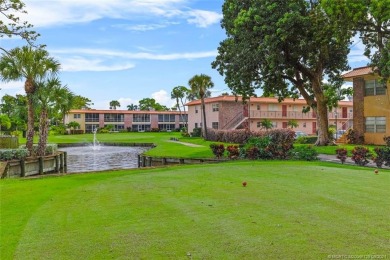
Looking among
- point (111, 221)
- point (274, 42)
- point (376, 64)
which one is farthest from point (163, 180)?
point (376, 64)

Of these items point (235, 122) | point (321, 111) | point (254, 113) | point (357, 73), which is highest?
point (357, 73)

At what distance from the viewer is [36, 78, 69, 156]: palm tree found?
24.1 m

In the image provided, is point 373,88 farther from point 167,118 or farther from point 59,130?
point 167,118

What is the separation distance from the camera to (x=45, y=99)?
965 inches

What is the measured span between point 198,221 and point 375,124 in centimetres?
3220

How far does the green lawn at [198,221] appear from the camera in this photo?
471 cm

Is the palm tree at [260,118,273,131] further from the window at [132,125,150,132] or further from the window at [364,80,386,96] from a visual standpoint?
the window at [132,125,150,132]

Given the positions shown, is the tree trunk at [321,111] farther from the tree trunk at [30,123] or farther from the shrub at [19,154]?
the shrub at [19,154]

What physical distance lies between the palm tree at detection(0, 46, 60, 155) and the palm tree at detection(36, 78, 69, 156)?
0.43m

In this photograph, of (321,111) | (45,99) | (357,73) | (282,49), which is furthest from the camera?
(357,73)

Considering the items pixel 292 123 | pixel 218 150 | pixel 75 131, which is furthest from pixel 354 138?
pixel 75 131

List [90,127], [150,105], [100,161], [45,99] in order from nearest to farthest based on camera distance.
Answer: [45,99]
[100,161]
[90,127]
[150,105]

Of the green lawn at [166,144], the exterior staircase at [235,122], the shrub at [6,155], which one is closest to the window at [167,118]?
the green lawn at [166,144]

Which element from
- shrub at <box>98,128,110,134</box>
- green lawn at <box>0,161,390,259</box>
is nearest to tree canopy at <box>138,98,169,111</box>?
shrub at <box>98,128,110,134</box>
